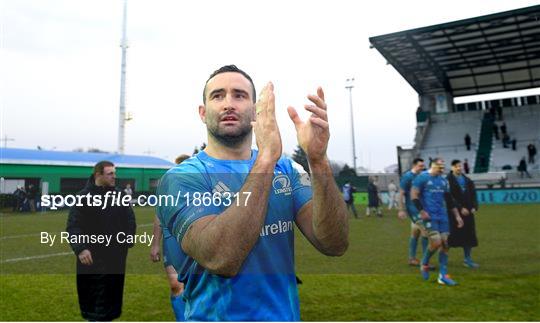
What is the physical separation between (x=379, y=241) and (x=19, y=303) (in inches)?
257

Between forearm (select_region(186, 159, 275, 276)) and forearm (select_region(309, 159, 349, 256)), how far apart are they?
16 centimetres

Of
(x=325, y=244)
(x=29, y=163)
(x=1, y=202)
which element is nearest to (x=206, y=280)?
(x=325, y=244)

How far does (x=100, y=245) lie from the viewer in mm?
2947

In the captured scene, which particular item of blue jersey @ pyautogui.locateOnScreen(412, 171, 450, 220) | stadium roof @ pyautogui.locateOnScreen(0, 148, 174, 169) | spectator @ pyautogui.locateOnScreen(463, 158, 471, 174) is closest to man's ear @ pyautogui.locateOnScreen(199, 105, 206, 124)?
stadium roof @ pyautogui.locateOnScreen(0, 148, 174, 169)

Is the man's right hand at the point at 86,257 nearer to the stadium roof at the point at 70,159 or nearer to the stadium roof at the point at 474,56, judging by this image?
the stadium roof at the point at 70,159

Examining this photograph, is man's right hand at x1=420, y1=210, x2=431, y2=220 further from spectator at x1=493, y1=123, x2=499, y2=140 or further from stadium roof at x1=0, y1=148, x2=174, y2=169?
spectator at x1=493, y1=123, x2=499, y2=140

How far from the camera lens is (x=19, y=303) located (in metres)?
3.89

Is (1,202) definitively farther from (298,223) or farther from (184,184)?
(298,223)

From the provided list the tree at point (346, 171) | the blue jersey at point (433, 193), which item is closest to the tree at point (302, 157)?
the blue jersey at point (433, 193)

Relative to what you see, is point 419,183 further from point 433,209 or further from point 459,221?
point 459,221

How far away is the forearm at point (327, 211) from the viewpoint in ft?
3.48

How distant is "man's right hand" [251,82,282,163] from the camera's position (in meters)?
0.99

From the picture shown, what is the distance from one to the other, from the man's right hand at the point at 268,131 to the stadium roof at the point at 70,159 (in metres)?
2.09

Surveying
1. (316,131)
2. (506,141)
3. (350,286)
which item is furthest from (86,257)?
(506,141)
